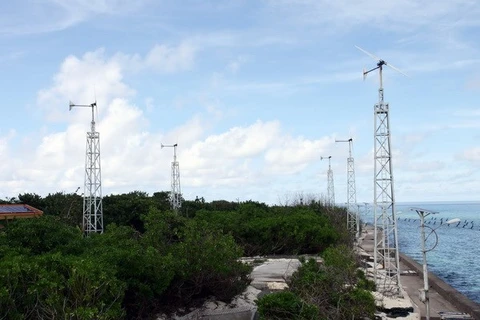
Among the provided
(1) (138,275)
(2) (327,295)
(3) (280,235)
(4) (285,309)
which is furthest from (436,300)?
(1) (138,275)

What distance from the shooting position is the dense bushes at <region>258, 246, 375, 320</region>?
48.8 feet

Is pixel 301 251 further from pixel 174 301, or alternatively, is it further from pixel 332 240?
pixel 174 301

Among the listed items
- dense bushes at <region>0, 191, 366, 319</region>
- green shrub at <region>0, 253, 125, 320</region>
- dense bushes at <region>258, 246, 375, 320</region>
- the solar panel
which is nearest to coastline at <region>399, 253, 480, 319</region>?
dense bushes at <region>258, 246, 375, 320</region>

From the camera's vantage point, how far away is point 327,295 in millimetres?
17094

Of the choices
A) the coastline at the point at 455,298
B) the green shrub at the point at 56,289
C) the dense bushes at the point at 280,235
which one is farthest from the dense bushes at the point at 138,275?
the dense bushes at the point at 280,235

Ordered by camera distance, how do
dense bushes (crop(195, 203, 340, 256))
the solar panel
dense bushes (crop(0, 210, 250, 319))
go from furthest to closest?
dense bushes (crop(195, 203, 340, 256))
the solar panel
dense bushes (crop(0, 210, 250, 319))

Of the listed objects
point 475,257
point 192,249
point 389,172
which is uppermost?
point 389,172

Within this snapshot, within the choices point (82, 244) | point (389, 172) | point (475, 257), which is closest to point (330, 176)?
point (475, 257)

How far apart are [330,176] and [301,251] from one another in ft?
72.7

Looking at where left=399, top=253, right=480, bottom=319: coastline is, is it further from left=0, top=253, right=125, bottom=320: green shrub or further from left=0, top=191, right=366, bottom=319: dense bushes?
left=0, top=253, right=125, bottom=320: green shrub

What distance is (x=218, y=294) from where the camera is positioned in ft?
54.2

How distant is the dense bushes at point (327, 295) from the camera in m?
14.9

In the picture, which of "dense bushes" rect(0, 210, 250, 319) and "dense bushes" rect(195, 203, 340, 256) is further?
"dense bushes" rect(195, 203, 340, 256)

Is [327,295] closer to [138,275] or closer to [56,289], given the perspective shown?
[138,275]
